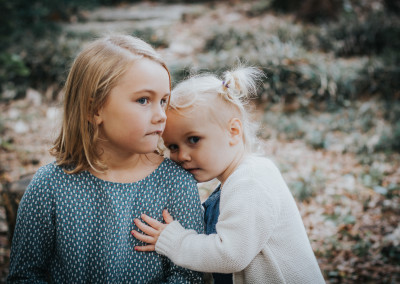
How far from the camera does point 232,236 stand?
1.38m

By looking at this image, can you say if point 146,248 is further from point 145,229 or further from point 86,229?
point 86,229

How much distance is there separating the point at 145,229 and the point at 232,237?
364 mm

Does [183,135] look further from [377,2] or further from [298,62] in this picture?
[377,2]

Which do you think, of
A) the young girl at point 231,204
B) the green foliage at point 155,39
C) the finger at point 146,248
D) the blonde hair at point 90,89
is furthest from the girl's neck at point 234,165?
the green foliage at point 155,39

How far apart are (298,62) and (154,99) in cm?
542

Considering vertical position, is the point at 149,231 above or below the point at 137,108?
below

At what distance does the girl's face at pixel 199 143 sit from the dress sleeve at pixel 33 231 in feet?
1.88

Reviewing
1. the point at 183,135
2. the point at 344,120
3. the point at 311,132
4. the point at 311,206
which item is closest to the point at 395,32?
the point at 344,120

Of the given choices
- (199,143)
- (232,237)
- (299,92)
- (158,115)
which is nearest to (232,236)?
(232,237)

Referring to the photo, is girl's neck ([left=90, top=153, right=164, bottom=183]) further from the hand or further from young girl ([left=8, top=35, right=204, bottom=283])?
the hand

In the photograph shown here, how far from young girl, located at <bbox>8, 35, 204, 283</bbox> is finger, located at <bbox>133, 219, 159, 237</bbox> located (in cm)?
3

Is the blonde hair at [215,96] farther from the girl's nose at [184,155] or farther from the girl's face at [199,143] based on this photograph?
the girl's nose at [184,155]

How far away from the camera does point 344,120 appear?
542 cm

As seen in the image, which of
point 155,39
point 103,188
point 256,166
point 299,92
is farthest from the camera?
point 155,39
